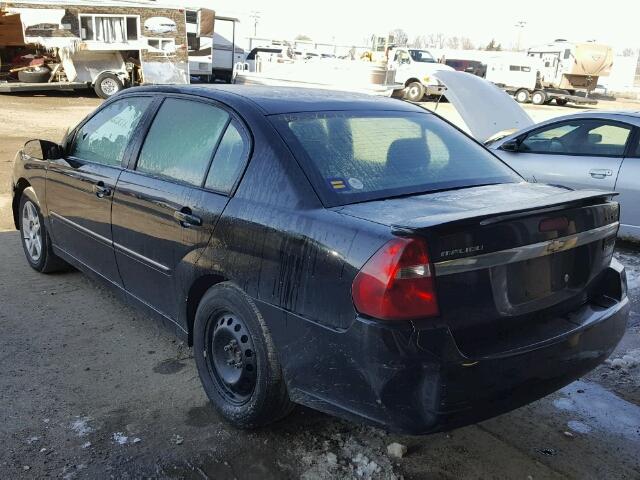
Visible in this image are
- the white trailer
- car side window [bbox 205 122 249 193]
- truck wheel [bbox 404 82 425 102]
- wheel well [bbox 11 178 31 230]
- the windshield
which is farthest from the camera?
Result: the white trailer

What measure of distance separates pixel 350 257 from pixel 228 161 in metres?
1.03

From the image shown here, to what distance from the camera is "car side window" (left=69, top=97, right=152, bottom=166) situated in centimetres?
390

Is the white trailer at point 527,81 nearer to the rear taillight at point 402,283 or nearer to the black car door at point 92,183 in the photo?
the black car door at point 92,183

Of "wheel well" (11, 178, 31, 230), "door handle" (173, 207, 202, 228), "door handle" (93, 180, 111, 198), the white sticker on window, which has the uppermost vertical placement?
the white sticker on window

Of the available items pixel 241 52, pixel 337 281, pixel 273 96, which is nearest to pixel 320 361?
pixel 337 281

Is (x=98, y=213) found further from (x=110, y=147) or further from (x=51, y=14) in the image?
(x=51, y=14)

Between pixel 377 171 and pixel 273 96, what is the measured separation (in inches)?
30.9

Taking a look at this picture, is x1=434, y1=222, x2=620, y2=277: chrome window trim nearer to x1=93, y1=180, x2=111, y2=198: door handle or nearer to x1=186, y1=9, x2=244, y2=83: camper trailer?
x1=93, y1=180, x2=111, y2=198: door handle

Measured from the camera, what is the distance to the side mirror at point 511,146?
22.4 feet

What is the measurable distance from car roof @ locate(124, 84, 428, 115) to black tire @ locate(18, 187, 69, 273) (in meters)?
1.74

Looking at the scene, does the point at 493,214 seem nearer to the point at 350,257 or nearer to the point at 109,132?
the point at 350,257

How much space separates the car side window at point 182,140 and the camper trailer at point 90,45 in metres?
17.0

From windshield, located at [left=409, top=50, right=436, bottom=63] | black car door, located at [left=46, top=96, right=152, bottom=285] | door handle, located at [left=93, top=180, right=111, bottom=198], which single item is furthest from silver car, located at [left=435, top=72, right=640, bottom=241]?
windshield, located at [left=409, top=50, right=436, bottom=63]

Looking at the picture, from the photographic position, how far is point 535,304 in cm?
254
